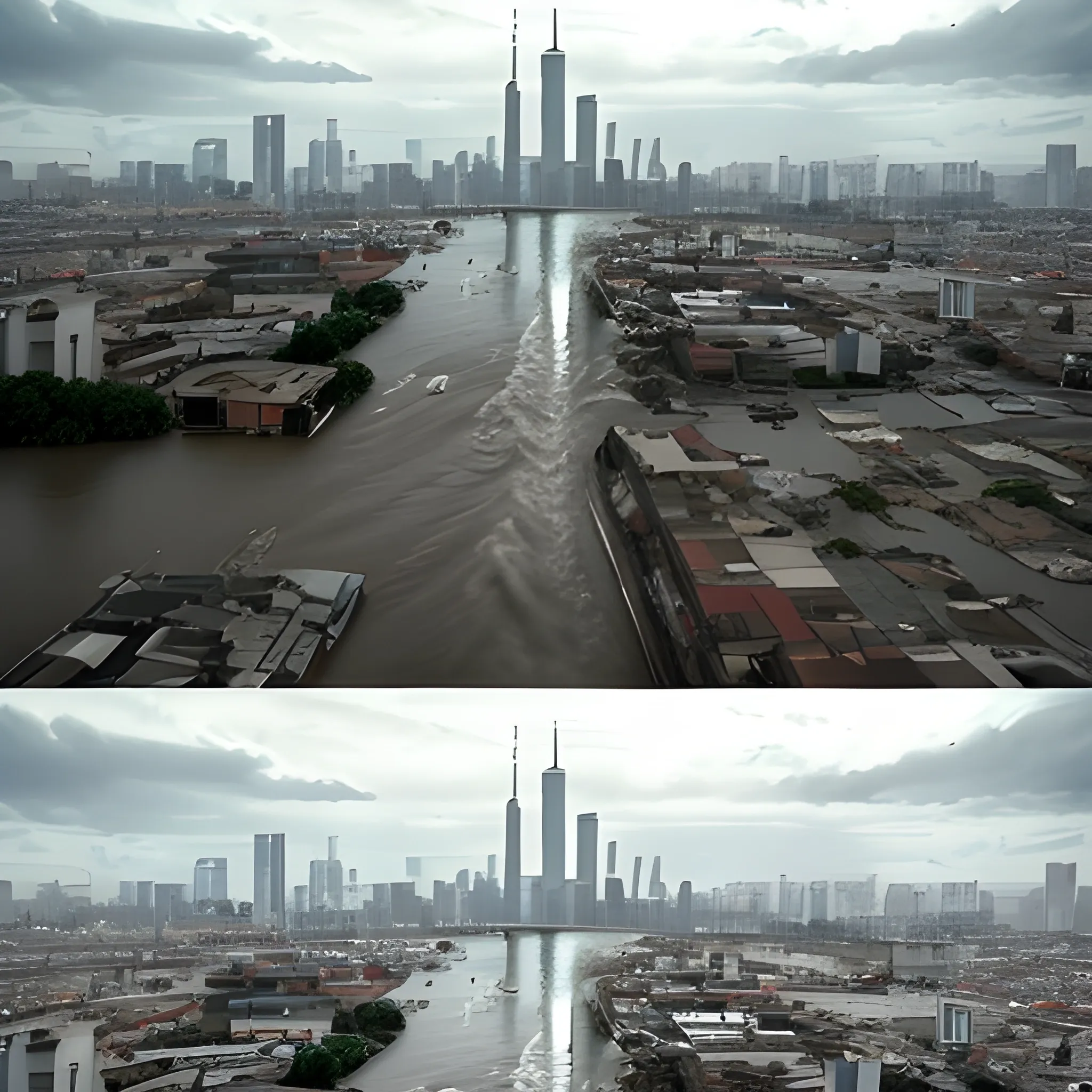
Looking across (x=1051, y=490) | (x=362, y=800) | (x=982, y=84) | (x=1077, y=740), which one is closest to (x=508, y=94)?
(x=982, y=84)

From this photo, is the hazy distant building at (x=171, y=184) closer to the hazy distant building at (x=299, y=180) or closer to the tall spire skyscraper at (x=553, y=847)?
the hazy distant building at (x=299, y=180)

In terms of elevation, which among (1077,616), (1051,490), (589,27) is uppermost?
(589,27)

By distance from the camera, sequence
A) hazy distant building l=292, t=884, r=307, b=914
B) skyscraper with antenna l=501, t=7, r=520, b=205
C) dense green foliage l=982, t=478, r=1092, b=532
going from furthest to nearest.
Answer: hazy distant building l=292, t=884, r=307, b=914, skyscraper with antenna l=501, t=7, r=520, b=205, dense green foliage l=982, t=478, r=1092, b=532

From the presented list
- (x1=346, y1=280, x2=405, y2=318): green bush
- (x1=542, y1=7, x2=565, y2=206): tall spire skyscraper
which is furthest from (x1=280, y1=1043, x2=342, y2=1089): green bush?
(x1=542, y1=7, x2=565, y2=206): tall spire skyscraper

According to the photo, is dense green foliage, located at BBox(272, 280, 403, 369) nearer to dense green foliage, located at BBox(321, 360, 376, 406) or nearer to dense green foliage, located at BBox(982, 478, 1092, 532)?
dense green foliage, located at BBox(321, 360, 376, 406)

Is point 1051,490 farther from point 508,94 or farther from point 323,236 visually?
point 323,236

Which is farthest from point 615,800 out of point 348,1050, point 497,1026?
point 348,1050

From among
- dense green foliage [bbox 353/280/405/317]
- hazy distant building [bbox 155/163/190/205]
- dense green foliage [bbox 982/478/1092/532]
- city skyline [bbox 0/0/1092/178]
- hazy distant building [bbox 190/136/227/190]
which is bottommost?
dense green foliage [bbox 982/478/1092/532]

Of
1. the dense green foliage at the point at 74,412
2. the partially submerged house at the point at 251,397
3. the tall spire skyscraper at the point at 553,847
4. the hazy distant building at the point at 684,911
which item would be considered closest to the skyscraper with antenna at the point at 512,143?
the partially submerged house at the point at 251,397
